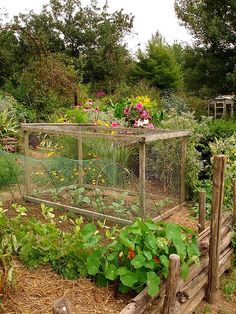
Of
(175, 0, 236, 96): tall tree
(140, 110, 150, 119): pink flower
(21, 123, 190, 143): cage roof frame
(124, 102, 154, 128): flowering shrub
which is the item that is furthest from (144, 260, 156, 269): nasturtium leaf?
(175, 0, 236, 96): tall tree

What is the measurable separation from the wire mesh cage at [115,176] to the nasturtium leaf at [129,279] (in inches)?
70.8

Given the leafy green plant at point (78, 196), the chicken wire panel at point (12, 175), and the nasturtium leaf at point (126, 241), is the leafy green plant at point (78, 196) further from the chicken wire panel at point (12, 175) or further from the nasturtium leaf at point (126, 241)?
the nasturtium leaf at point (126, 241)

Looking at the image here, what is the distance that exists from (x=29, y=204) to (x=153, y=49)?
19286 millimetres

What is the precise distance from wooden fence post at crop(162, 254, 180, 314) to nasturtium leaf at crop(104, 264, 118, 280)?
45 cm

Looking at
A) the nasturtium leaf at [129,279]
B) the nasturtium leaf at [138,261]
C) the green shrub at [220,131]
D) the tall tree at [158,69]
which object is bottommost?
the nasturtium leaf at [129,279]

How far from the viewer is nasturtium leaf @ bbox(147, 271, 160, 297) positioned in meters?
2.73

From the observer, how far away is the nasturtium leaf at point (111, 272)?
3.00 metres

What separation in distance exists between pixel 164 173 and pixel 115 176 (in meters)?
0.80

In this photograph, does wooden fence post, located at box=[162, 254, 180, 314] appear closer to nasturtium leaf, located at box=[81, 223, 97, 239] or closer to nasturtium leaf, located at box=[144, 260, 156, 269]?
nasturtium leaf, located at box=[144, 260, 156, 269]

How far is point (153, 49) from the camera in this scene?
77.1 feet

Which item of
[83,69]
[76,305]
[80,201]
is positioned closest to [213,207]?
[76,305]

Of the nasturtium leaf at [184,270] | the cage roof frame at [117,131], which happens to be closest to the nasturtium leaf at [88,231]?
the nasturtium leaf at [184,270]

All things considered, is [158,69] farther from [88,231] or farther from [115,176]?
[88,231]

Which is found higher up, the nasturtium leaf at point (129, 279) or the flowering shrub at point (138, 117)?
the flowering shrub at point (138, 117)
